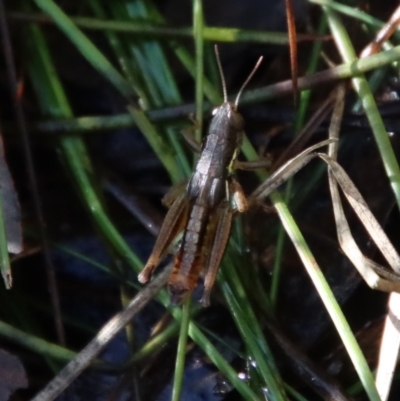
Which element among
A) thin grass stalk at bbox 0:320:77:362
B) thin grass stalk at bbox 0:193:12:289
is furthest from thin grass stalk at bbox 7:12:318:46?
thin grass stalk at bbox 0:320:77:362

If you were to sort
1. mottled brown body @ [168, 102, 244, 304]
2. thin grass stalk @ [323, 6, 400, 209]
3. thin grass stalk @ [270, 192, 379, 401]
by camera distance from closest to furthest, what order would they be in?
thin grass stalk @ [270, 192, 379, 401], thin grass stalk @ [323, 6, 400, 209], mottled brown body @ [168, 102, 244, 304]

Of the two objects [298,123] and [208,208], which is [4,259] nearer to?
[208,208]

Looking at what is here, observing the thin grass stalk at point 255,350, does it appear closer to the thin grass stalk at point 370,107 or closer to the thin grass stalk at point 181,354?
the thin grass stalk at point 181,354

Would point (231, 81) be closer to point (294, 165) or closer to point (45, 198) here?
point (294, 165)

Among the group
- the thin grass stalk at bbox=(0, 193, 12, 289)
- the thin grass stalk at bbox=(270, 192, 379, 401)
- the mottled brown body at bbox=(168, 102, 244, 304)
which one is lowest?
the thin grass stalk at bbox=(270, 192, 379, 401)

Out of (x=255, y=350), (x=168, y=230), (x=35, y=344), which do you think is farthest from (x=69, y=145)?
(x=255, y=350)

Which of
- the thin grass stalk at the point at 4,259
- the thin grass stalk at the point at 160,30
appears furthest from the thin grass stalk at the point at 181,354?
the thin grass stalk at the point at 160,30

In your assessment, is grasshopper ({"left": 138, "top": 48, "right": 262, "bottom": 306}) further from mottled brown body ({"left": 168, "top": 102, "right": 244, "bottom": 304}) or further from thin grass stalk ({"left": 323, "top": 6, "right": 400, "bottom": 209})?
thin grass stalk ({"left": 323, "top": 6, "right": 400, "bottom": 209})

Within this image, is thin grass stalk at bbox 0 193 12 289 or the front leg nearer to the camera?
thin grass stalk at bbox 0 193 12 289

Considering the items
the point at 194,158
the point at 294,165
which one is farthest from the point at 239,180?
the point at 294,165
